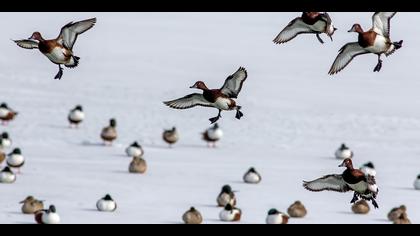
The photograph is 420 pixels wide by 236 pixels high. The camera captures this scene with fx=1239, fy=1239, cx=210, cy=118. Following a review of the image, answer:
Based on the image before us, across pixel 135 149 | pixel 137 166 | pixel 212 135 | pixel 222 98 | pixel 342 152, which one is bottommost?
pixel 222 98

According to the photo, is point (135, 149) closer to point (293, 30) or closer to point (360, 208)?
point (360, 208)

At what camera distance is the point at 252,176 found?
101ft

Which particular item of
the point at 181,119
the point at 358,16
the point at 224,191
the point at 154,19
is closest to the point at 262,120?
the point at 181,119

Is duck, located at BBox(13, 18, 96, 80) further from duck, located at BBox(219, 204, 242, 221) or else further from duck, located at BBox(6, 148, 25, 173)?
duck, located at BBox(6, 148, 25, 173)

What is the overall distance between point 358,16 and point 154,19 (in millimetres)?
12857

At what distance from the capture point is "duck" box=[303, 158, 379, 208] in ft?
15.9

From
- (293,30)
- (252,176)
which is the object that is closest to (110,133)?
(252,176)

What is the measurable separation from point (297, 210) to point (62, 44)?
22.4m

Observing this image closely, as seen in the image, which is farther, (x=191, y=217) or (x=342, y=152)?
(x=342, y=152)

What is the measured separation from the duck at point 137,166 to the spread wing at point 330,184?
2634 centimetres

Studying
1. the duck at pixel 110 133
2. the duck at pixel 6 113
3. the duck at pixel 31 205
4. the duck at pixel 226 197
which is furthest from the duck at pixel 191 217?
the duck at pixel 6 113

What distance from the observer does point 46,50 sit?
4789mm
